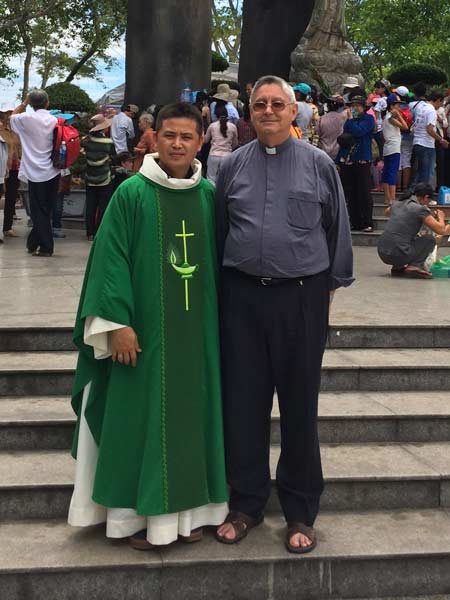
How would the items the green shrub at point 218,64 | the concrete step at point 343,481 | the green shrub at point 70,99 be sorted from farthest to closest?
the green shrub at point 218,64 → the green shrub at point 70,99 → the concrete step at point 343,481

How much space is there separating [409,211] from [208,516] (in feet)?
19.7

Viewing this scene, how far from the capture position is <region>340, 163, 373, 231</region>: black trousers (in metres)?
12.6

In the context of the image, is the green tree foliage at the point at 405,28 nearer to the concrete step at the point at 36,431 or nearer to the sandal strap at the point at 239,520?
the concrete step at the point at 36,431

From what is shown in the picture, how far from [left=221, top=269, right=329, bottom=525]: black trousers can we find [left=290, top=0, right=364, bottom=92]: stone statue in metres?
14.4

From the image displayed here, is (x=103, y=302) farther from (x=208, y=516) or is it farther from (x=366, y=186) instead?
(x=366, y=186)

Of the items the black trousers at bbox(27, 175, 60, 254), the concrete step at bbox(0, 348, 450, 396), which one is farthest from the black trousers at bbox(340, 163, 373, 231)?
the concrete step at bbox(0, 348, 450, 396)

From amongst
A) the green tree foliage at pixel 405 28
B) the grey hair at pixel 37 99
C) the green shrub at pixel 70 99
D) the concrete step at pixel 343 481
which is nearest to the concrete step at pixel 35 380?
the concrete step at pixel 343 481

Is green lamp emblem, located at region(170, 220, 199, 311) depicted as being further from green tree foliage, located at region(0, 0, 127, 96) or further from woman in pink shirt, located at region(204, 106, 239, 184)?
green tree foliage, located at region(0, 0, 127, 96)

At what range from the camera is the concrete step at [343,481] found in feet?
15.7

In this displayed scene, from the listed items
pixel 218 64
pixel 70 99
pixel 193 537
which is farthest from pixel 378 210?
pixel 218 64

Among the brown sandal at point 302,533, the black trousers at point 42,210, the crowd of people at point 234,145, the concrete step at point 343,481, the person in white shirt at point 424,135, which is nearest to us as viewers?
the brown sandal at point 302,533

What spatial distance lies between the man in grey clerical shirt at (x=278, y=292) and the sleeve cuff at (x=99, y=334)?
0.53 meters

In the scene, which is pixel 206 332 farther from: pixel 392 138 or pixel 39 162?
pixel 392 138

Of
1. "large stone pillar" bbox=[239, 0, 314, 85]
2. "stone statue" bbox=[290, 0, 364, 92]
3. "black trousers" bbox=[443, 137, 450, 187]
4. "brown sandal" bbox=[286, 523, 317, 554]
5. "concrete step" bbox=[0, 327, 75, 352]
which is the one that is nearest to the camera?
"brown sandal" bbox=[286, 523, 317, 554]
